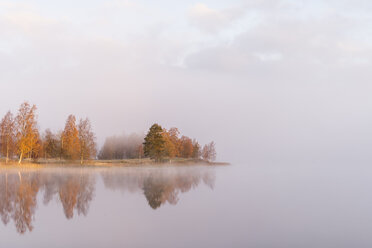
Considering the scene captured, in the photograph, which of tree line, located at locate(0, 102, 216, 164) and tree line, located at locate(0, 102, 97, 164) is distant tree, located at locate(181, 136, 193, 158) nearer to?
tree line, located at locate(0, 102, 216, 164)

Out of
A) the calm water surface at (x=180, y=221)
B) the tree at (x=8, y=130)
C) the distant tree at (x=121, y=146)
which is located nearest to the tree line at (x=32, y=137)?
the tree at (x=8, y=130)

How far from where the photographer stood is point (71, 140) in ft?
280

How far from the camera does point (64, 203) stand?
20.4m

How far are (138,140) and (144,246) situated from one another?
17760 cm

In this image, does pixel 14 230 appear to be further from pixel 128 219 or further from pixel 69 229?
pixel 128 219

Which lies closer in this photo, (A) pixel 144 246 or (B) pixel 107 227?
(A) pixel 144 246

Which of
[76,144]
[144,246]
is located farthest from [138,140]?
[144,246]

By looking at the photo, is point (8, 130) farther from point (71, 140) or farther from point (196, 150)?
point (196, 150)

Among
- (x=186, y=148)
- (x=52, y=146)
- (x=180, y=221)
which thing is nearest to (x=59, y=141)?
(x=52, y=146)

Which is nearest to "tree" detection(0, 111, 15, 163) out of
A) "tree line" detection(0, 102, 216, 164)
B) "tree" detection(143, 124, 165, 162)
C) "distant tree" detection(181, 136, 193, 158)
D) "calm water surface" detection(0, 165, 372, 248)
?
"tree line" detection(0, 102, 216, 164)

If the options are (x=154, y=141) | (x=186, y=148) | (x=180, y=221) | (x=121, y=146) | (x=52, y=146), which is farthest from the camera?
(x=121, y=146)

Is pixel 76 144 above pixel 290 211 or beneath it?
above

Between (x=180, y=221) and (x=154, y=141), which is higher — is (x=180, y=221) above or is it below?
below

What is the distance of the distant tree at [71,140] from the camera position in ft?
282
